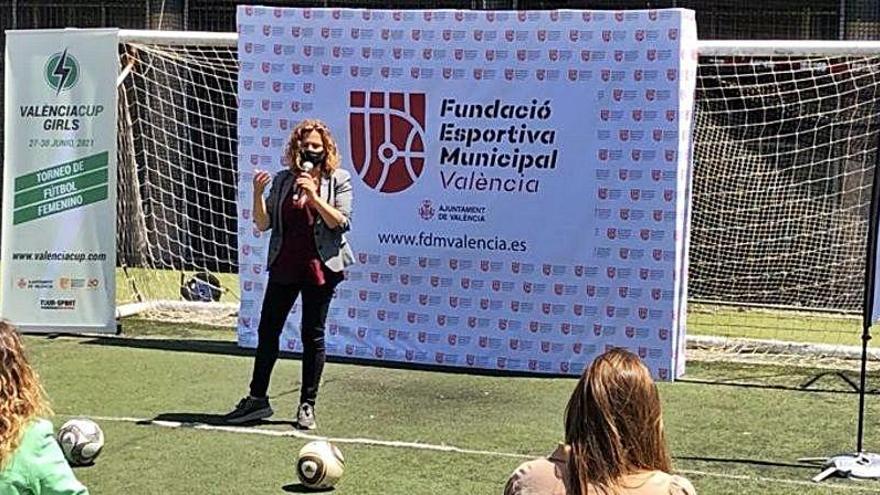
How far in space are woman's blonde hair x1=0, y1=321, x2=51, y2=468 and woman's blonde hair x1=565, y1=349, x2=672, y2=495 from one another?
140 centimetres

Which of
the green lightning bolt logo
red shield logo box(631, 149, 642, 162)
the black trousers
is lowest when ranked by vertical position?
the black trousers

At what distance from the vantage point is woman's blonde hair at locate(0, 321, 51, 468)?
343 centimetres

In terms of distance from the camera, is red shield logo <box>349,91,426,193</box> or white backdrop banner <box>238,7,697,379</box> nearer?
white backdrop banner <box>238,7,697,379</box>

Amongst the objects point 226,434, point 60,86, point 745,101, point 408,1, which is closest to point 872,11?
point 745,101

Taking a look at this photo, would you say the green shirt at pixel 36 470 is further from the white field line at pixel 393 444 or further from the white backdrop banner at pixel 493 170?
the white backdrop banner at pixel 493 170

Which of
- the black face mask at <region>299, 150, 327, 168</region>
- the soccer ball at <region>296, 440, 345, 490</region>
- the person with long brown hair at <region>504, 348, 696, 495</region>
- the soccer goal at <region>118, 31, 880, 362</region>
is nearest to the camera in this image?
the person with long brown hair at <region>504, 348, 696, 495</region>

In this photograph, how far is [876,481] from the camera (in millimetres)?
6859

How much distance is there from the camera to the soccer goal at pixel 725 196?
500 inches

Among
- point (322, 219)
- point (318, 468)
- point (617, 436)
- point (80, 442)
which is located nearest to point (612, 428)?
point (617, 436)

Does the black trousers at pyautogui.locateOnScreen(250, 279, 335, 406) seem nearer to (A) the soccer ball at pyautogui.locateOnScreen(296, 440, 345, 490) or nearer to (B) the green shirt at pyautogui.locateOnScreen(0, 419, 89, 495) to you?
(A) the soccer ball at pyautogui.locateOnScreen(296, 440, 345, 490)

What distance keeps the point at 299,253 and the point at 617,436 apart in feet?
15.9

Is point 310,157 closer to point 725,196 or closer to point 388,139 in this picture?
point 388,139

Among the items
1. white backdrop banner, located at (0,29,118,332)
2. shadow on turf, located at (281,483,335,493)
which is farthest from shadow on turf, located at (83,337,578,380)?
shadow on turf, located at (281,483,335,493)

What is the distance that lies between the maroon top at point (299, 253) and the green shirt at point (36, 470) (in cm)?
423
